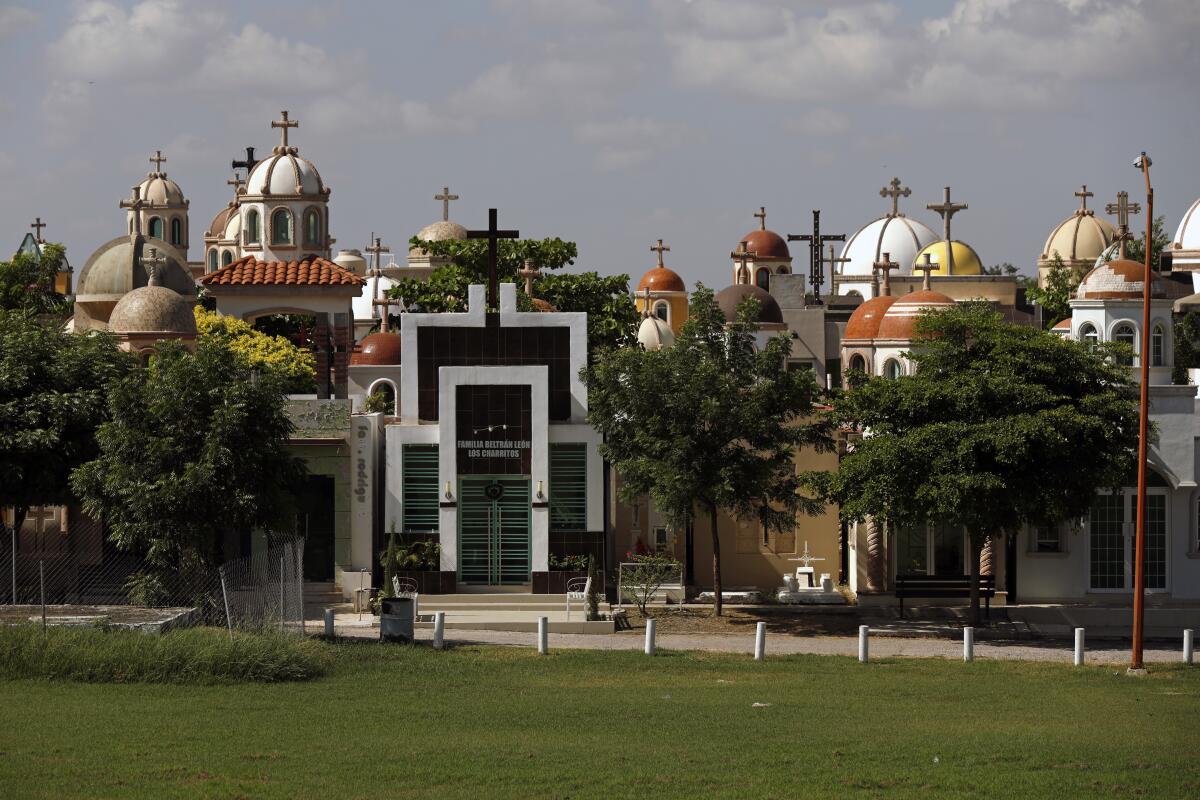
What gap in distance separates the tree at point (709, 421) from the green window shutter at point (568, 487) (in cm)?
137

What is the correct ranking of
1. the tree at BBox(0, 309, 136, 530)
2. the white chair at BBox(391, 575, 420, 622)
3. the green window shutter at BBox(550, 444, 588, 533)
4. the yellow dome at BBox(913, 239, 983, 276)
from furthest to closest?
the yellow dome at BBox(913, 239, 983, 276) < the green window shutter at BBox(550, 444, 588, 533) < the white chair at BBox(391, 575, 420, 622) < the tree at BBox(0, 309, 136, 530)

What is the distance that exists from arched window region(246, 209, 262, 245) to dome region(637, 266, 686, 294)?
16483 millimetres

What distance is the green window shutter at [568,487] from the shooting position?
3816 cm

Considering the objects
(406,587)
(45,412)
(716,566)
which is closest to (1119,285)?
(716,566)

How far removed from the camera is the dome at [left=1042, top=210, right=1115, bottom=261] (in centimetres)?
Answer: 8525

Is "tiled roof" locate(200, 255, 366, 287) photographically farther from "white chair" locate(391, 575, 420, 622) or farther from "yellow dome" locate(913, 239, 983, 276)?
"yellow dome" locate(913, 239, 983, 276)

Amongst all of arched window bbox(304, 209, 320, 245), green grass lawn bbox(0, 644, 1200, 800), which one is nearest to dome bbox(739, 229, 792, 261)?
arched window bbox(304, 209, 320, 245)

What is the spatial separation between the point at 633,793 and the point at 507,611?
1829 centimetres

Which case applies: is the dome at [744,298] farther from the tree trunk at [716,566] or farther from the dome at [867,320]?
the tree trunk at [716,566]

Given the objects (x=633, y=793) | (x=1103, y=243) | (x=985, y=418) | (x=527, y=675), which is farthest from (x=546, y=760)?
(x=1103, y=243)

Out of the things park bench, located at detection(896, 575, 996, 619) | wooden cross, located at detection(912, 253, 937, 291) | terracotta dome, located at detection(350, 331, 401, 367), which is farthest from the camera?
terracotta dome, located at detection(350, 331, 401, 367)

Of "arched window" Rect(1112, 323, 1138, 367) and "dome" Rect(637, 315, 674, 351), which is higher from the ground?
"dome" Rect(637, 315, 674, 351)

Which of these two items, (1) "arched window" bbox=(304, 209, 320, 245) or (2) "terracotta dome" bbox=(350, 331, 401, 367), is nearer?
(2) "terracotta dome" bbox=(350, 331, 401, 367)

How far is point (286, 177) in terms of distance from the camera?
75188 millimetres
